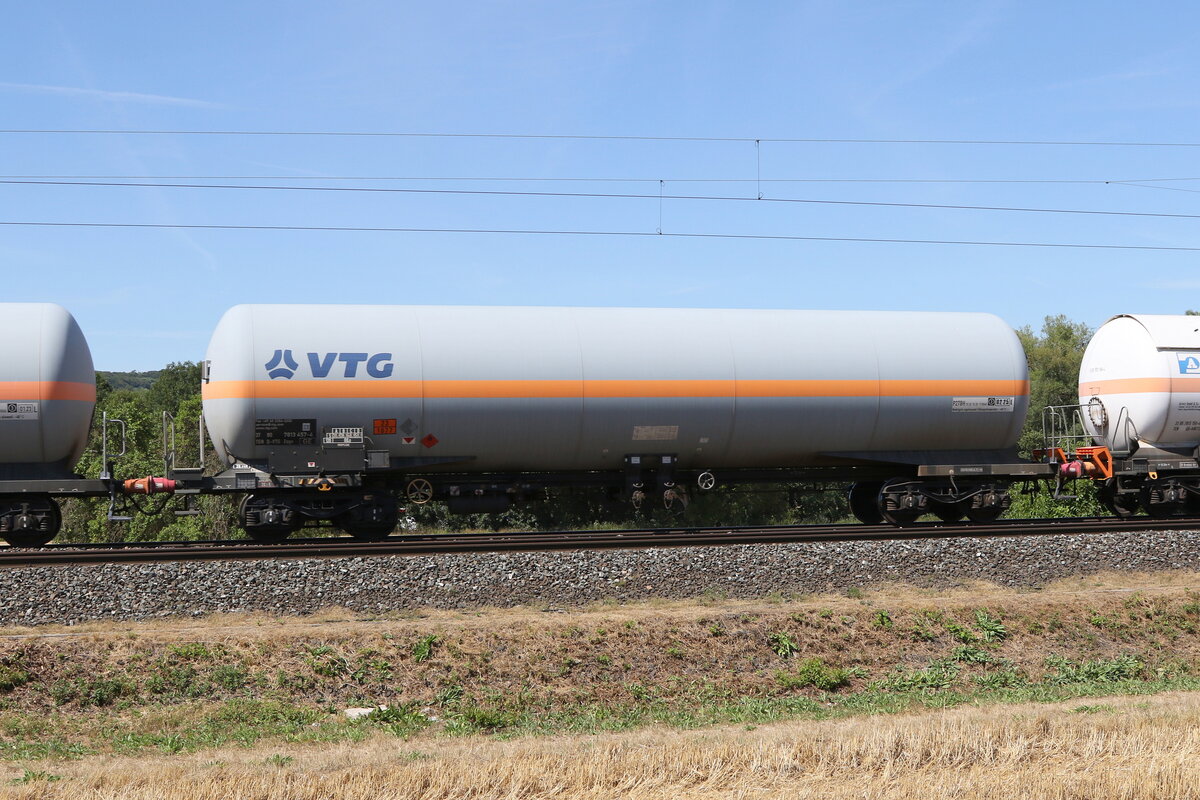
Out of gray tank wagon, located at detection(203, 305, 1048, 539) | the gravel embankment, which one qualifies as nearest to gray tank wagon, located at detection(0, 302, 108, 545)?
gray tank wagon, located at detection(203, 305, 1048, 539)

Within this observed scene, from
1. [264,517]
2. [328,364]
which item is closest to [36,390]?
[264,517]

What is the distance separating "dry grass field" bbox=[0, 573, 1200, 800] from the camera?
8625 millimetres

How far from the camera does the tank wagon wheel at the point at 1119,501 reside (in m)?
21.3

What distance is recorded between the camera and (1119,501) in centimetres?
2141

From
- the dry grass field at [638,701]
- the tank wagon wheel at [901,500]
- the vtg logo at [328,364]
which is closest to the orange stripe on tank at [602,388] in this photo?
the vtg logo at [328,364]

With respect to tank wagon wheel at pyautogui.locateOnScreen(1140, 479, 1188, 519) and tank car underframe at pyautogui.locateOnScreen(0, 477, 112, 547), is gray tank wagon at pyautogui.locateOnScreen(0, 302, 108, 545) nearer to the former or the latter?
tank car underframe at pyautogui.locateOnScreen(0, 477, 112, 547)

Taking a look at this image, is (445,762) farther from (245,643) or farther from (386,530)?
(386,530)

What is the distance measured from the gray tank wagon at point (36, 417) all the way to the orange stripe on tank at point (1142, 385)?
61.5 ft

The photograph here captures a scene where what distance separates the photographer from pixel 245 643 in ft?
39.0

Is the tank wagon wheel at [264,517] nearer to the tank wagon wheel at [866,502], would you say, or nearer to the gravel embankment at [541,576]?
the gravel embankment at [541,576]

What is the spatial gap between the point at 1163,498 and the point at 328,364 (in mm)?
16139

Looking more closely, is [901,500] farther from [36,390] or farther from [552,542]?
[36,390]

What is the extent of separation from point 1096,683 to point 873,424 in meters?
7.35

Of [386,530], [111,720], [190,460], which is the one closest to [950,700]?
[111,720]
